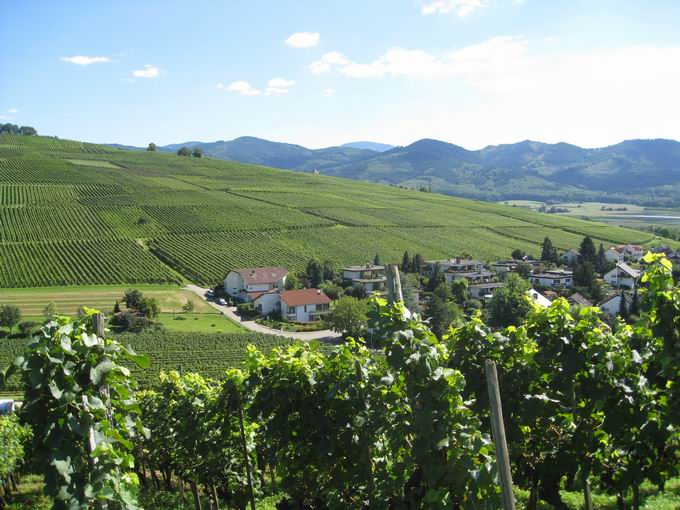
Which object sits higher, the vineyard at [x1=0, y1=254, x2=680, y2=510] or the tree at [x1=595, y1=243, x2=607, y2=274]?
the vineyard at [x1=0, y1=254, x2=680, y2=510]

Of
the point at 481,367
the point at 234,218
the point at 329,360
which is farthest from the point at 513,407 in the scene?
the point at 234,218

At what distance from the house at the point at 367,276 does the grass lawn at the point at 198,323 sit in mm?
21271

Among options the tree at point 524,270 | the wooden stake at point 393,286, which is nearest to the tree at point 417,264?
the tree at point 524,270

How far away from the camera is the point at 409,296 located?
64562 millimetres

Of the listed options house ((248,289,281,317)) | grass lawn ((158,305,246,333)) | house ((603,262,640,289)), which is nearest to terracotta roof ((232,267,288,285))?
house ((248,289,281,317))

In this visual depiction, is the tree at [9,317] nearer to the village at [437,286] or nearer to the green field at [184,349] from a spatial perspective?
the green field at [184,349]

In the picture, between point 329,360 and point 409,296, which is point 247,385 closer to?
point 329,360

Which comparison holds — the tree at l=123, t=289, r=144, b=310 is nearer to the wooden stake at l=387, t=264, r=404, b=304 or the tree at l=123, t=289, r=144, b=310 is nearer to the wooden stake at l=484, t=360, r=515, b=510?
the wooden stake at l=387, t=264, r=404, b=304

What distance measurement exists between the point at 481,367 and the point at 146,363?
183 inches

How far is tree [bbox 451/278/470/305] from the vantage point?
70287 mm

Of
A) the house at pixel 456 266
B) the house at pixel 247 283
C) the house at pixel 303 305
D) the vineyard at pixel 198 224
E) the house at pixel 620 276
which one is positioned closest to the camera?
the house at pixel 303 305

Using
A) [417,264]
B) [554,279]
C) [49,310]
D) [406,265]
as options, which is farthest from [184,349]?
[554,279]

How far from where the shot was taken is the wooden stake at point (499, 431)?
179 inches

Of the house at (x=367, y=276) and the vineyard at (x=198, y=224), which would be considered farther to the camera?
the vineyard at (x=198, y=224)
